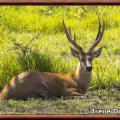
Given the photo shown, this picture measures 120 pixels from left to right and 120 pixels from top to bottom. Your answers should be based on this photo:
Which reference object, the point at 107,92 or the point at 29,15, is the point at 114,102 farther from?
the point at 29,15

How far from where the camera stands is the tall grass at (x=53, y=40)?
14914 millimetres

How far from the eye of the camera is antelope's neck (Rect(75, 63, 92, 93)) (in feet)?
50.0

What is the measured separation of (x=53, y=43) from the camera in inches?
592

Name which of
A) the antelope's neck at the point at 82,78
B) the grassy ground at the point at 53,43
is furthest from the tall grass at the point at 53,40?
the antelope's neck at the point at 82,78

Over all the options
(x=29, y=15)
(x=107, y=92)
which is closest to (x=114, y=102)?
(x=107, y=92)

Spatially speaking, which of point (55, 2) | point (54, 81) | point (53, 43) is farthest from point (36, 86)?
point (55, 2)

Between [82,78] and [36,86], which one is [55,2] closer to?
[36,86]

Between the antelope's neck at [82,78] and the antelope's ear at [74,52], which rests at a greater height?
the antelope's ear at [74,52]

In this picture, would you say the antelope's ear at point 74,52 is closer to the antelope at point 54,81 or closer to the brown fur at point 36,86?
the antelope at point 54,81

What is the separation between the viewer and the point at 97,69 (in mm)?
14977

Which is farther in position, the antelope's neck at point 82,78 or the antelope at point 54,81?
the antelope's neck at point 82,78

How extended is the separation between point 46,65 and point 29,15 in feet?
1.63

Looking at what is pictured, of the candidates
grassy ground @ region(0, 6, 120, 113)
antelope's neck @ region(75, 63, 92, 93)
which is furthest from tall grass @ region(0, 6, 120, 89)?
antelope's neck @ region(75, 63, 92, 93)

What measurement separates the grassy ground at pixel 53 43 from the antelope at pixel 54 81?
0.20 ft
